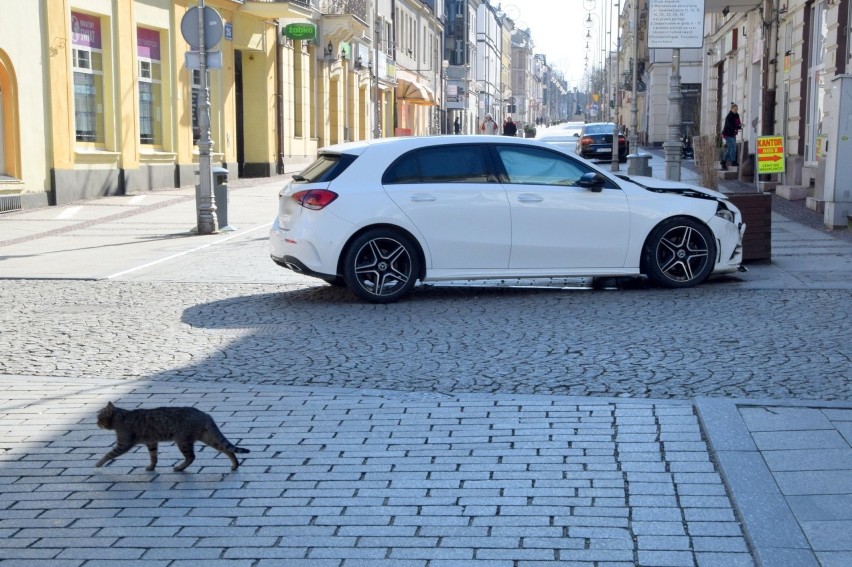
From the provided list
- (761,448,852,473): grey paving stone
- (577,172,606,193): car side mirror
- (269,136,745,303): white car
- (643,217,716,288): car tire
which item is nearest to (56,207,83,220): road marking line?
(269,136,745,303): white car

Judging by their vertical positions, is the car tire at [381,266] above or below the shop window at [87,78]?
below

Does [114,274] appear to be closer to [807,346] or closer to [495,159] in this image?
[495,159]

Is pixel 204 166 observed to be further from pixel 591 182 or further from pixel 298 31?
pixel 298 31

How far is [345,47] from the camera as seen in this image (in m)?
44.5

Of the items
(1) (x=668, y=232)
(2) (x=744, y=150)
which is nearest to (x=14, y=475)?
(1) (x=668, y=232)

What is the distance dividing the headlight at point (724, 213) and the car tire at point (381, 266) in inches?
117

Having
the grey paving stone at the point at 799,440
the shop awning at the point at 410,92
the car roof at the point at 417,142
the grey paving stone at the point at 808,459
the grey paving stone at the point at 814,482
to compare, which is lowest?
the grey paving stone at the point at 814,482

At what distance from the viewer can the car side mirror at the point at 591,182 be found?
10.5 meters

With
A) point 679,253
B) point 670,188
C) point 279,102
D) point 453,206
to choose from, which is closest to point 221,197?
point 453,206

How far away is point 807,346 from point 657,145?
59.1 m

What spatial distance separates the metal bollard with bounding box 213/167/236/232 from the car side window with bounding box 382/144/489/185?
23.7 ft

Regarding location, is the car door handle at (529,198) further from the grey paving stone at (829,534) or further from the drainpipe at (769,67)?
the drainpipe at (769,67)

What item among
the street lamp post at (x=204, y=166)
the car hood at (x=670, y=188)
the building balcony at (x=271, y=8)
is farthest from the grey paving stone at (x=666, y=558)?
the building balcony at (x=271, y=8)

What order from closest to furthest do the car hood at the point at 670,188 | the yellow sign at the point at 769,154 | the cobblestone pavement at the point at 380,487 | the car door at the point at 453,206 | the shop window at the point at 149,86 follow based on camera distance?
the cobblestone pavement at the point at 380,487
the car door at the point at 453,206
the car hood at the point at 670,188
the yellow sign at the point at 769,154
the shop window at the point at 149,86
